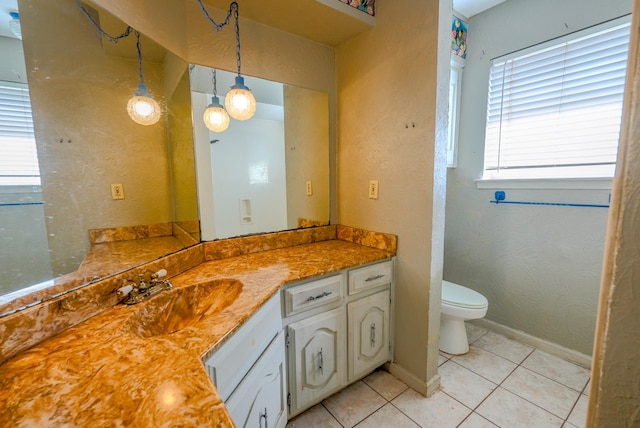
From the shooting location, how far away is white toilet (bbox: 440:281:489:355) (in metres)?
1.72

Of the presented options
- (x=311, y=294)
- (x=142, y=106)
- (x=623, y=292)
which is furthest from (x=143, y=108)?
(x=623, y=292)

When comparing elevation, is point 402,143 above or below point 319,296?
above

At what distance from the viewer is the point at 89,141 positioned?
93 cm

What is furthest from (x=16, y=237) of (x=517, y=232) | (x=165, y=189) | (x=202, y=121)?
(x=517, y=232)

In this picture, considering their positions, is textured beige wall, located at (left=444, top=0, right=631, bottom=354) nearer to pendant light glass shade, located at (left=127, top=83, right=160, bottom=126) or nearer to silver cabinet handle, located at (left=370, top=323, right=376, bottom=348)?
silver cabinet handle, located at (left=370, top=323, right=376, bottom=348)

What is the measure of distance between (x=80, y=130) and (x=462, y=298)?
214 centimetres

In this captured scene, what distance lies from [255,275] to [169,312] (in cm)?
35

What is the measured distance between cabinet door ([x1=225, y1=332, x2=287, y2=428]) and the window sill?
73.0 inches

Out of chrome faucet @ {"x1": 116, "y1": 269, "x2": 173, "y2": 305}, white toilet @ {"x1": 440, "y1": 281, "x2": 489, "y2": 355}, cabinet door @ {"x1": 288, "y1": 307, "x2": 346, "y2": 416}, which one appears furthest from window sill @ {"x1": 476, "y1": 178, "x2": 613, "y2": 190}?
chrome faucet @ {"x1": 116, "y1": 269, "x2": 173, "y2": 305}

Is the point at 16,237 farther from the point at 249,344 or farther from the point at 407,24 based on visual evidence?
the point at 407,24

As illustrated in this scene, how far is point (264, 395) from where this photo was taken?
994mm

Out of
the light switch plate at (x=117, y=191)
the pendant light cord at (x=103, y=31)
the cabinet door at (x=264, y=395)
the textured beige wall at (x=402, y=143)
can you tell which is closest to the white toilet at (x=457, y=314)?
the textured beige wall at (x=402, y=143)

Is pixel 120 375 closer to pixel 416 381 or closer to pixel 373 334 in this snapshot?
pixel 373 334

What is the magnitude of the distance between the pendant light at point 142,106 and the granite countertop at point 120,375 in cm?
73
